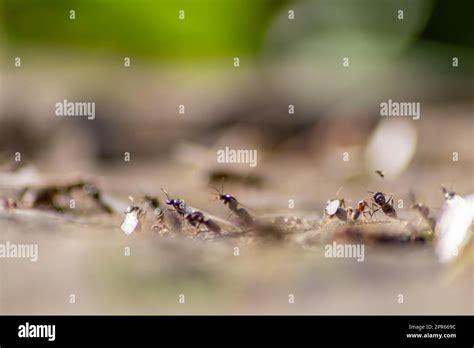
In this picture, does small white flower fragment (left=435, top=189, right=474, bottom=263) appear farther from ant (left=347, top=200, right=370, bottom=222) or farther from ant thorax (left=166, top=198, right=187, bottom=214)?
ant thorax (left=166, top=198, right=187, bottom=214)

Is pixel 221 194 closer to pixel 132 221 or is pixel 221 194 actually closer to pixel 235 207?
pixel 235 207

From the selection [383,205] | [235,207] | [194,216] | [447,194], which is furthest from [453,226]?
[194,216]

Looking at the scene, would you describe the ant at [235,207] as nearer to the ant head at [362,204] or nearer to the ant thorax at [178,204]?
the ant thorax at [178,204]

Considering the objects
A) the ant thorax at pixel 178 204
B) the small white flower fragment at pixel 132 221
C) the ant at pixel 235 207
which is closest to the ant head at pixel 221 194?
the ant at pixel 235 207

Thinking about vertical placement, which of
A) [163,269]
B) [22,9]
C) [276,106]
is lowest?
[163,269]
